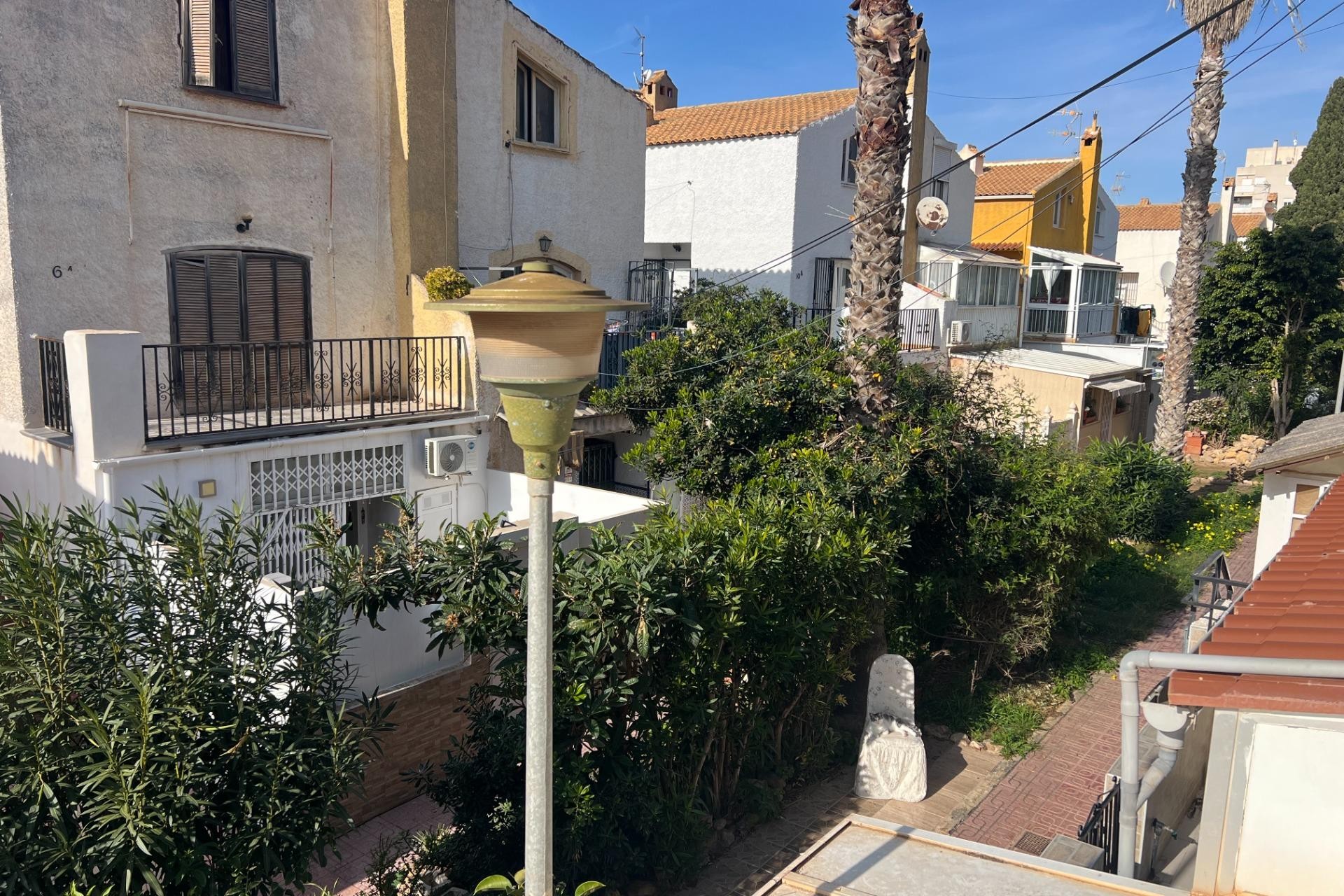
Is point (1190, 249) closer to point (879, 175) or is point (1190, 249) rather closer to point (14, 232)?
point (879, 175)

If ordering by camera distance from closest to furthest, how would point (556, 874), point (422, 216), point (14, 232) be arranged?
point (556, 874), point (14, 232), point (422, 216)

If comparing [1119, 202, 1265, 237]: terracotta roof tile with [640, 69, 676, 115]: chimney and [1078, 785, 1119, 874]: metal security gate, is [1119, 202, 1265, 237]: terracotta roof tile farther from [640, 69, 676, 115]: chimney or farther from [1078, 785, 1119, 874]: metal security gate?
[1078, 785, 1119, 874]: metal security gate

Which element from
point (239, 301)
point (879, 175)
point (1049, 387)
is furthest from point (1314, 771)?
point (1049, 387)

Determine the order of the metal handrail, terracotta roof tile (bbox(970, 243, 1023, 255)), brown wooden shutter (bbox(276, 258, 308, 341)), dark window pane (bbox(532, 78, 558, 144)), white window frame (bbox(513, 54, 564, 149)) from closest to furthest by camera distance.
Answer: the metal handrail → brown wooden shutter (bbox(276, 258, 308, 341)) → white window frame (bbox(513, 54, 564, 149)) → dark window pane (bbox(532, 78, 558, 144)) → terracotta roof tile (bbox(970, 243, 1023, 255))

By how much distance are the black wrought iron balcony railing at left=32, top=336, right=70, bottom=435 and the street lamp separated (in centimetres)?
785

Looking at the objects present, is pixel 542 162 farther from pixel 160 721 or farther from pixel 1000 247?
pixel 1000 247

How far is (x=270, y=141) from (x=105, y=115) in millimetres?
1838

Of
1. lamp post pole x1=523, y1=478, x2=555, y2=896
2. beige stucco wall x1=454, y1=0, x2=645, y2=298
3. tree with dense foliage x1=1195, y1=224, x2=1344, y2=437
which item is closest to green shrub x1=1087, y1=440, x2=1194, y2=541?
tree with dense foliage x1=1195, y1=224, x2=1344, y2=437

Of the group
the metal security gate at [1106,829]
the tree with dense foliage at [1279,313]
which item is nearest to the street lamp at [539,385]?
the metal security gate at [1106,829]

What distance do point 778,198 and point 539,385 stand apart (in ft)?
59.2

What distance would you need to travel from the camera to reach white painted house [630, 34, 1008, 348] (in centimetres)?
2039

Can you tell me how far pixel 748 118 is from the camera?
22.1 metres

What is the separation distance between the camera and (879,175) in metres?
10.8

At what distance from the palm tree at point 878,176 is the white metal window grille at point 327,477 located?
18.4 ft
